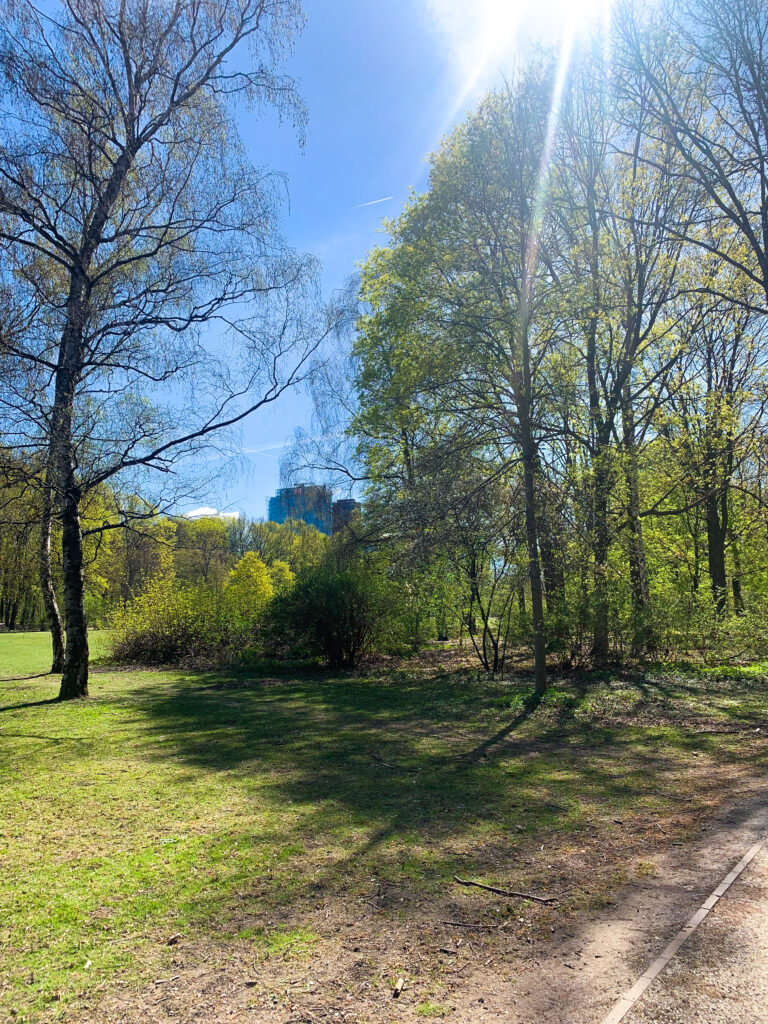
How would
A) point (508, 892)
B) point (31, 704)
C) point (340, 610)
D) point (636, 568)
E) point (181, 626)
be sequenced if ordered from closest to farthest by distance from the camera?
point (508, 892) → point (31, 704) → point (636, 568) → point (340, 610) → point (181, 626)

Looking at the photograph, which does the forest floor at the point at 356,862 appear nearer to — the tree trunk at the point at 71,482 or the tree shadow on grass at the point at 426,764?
the tree shadow on grass at the point at 426,764

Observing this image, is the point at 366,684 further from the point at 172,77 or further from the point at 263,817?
the point at 172,77

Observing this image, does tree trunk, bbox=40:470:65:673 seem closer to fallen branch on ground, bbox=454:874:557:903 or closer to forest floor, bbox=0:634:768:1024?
forest floor, bbox=0:634:768:1024

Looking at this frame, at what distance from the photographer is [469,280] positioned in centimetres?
1027

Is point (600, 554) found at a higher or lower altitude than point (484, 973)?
higher

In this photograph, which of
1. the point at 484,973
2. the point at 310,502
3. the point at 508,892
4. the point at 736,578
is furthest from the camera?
the point at 310,502

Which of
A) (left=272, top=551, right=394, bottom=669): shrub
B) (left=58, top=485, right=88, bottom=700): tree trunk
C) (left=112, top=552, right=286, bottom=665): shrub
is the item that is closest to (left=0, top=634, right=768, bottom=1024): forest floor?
(left=58, top=485, right=88, bottom=700): tree trunk

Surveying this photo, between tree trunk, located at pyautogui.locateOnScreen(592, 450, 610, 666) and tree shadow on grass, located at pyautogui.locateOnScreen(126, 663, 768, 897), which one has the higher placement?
tree trunk, located at pyautogui.locateOnScreen(592, 450, 610, 666)

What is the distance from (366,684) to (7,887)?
403 inches

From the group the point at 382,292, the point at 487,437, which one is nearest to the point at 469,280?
the point at 487,437

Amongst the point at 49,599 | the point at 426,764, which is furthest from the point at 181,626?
the point at 426,764

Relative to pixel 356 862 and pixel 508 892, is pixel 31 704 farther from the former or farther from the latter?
pixel 508 892

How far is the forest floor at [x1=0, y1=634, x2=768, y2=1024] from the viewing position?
258cm

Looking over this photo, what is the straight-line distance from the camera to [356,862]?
3863 millimetres
